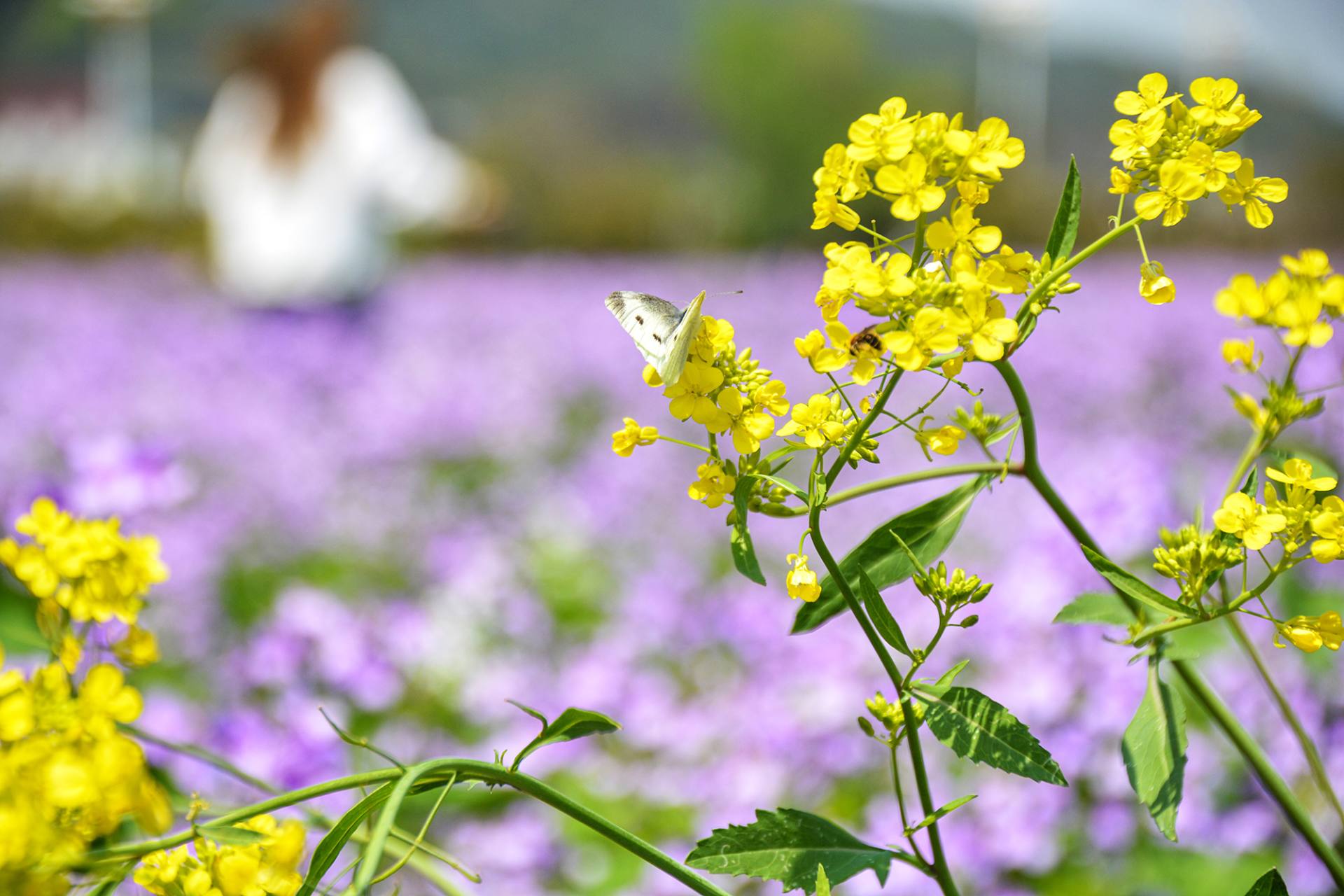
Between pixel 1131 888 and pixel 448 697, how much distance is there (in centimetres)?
101

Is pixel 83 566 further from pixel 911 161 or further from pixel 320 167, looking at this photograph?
pixel 320 167

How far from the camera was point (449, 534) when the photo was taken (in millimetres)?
2516

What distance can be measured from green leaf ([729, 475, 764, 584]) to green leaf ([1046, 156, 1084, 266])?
0.59 ft

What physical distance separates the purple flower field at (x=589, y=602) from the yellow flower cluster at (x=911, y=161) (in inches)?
33.0

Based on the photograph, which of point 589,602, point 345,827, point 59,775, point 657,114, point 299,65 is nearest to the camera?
point 59,775

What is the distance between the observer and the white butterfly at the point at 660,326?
48 cm

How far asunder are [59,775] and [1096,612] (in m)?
0.49

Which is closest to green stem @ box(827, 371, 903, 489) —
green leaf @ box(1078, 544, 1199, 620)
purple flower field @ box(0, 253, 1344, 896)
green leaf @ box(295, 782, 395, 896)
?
green leaf @ box(1078, 544, 1199, 620)

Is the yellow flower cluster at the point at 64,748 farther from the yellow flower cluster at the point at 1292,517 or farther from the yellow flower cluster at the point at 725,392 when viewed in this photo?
the yellow flower cluster at the point at 1292,517

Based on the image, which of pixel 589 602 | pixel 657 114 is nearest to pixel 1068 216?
pixel 589 602

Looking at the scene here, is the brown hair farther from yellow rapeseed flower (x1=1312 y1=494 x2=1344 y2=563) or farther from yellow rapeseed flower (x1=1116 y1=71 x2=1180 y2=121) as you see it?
yellow rapeseed flower (x1=1312 y1=494 x2=1344 y2=563)

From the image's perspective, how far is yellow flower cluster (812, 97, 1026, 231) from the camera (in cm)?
46

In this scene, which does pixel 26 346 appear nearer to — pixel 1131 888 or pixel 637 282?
pixel 637 282

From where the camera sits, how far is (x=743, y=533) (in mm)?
510
